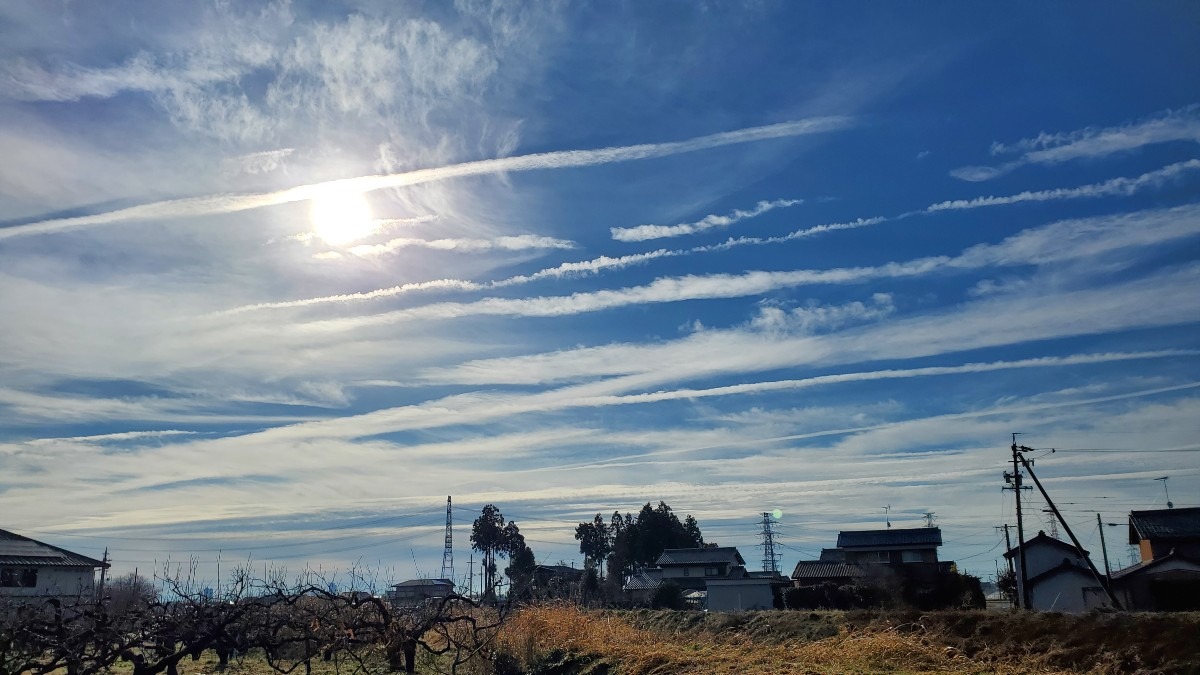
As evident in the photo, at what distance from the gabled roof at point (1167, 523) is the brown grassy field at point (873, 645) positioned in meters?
17.6

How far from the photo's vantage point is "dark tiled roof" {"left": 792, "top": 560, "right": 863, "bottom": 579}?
3916 cm

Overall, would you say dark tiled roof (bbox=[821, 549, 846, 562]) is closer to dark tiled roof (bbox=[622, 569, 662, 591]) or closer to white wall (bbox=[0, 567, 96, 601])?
dark tiled roof (bbox=[622, 569, 662, 591])

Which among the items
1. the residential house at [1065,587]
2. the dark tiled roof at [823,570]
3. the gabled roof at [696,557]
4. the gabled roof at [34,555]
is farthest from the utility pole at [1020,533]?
the gabled roof at [34,555]

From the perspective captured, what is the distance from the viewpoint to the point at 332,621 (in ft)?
47.6

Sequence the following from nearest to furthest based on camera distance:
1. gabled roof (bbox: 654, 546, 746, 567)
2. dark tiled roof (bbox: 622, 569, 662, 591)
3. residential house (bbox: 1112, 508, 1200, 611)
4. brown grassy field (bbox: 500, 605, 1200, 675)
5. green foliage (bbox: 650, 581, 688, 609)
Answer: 1. brown grassy field (bbox: 500, 605, 1200, 675)
2. residential house (bbox: 1112, 508, 1200, 611)
3. green foliage (bbox: 650, 581, 688, 609)
4. dark tiled roof (bbox: 622, 569, 662, 591)
5. gabled roof (bbox: 654, 546, 746, 567)

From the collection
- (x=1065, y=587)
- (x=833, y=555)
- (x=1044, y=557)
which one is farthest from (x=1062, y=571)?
(x=833, y=555)

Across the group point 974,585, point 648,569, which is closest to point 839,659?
point 974,585

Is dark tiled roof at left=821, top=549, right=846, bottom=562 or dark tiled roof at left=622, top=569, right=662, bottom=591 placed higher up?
dark tiled roof at left=821, top=549, right=846, bottom=562

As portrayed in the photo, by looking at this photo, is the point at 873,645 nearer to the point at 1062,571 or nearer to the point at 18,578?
the point at 1062,571

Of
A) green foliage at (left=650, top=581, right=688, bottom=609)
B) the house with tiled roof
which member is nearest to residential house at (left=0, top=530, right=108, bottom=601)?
green foliage at (left=650, top=581, right=688, bottom=609)

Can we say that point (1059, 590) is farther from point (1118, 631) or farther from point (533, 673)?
point (533, 673)

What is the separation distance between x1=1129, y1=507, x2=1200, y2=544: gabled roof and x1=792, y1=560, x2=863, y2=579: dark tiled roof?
11.4m

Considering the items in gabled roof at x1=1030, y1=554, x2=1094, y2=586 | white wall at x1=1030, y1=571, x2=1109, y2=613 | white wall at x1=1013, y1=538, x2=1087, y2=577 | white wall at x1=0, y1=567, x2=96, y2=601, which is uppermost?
white wall at x1=0, y1=567, x2=96, y2=601

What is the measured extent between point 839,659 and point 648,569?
43.6 m
